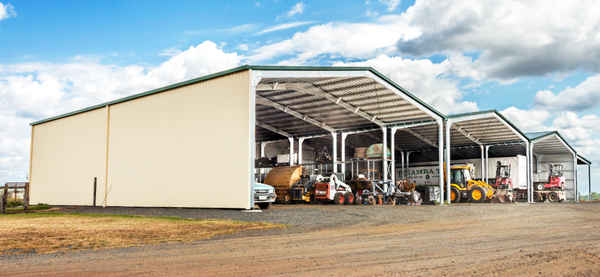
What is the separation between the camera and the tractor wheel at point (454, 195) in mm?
30125

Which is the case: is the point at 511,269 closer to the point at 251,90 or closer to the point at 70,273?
the point at 70,273

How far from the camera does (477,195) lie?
30031 mm

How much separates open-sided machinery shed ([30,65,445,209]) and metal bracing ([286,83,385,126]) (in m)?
0.05

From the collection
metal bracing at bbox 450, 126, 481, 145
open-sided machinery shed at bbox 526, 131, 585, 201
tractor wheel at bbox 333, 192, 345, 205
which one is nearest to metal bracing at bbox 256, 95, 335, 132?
tractor wheel at bbox 333, 192, 345, 205

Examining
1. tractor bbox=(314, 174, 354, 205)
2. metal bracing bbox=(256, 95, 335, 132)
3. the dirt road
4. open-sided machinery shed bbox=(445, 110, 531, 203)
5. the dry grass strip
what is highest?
metal bracing bbox=(256, 95, 335, 132)

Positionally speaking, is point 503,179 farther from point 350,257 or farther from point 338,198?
point 350,257

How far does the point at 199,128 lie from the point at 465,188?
1696cm

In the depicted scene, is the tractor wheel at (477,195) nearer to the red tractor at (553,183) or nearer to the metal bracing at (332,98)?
the metal bracing at (332,98)

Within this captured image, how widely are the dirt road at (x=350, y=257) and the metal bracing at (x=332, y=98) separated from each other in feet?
44.9

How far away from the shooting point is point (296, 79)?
72.4 ft

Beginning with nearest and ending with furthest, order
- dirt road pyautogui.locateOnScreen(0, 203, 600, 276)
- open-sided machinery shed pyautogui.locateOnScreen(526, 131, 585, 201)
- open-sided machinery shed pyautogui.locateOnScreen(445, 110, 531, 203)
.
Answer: dirt road pyautogui.locateOnScreen(0, 203, 600, 276), open-sided machinery shed pyautogui.locateOnScreen(445, 110, 531, 203), open-sided machinery shed pyautogui.locateOnScreen(526, 131, 585, 201)

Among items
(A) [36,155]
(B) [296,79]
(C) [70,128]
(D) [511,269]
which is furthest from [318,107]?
(D) [511,269]

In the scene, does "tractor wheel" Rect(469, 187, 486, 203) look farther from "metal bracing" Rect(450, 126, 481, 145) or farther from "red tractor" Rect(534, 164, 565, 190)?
"red tractor" Rect(534, 164, 565, 190)

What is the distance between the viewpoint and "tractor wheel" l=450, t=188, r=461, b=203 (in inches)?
1186
